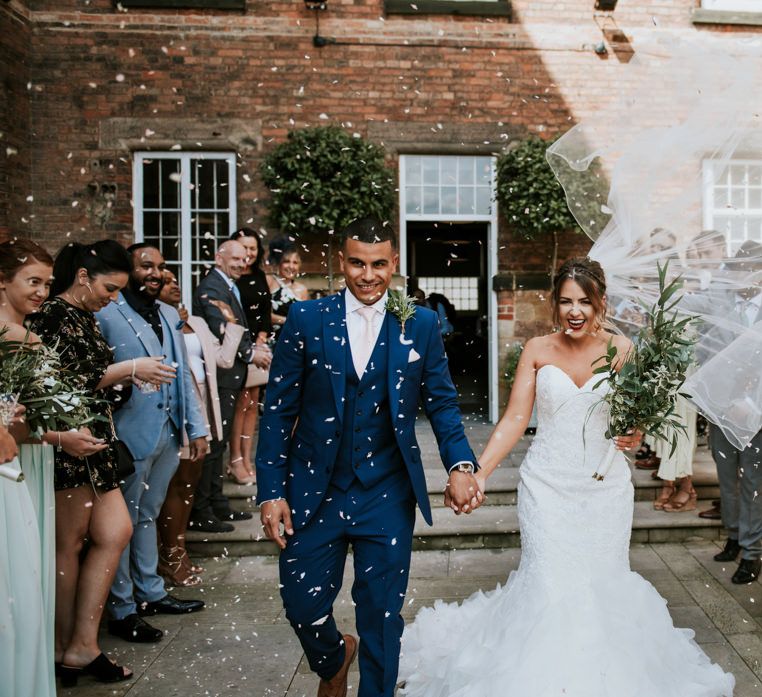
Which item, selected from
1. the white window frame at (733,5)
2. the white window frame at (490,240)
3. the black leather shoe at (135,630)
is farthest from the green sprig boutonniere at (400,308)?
the white window frame at (733,5)

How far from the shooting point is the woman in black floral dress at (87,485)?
143 inches

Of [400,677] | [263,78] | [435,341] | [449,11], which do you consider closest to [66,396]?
[435,341]

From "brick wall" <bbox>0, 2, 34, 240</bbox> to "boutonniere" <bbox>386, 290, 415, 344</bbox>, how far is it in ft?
21.5

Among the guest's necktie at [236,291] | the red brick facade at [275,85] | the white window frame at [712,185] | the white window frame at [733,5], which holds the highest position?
the white window frame at [733,5]

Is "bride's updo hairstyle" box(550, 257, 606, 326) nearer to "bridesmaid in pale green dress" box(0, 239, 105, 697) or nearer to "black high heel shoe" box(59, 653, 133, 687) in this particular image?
"bridesmaid in pale green dress" box(0, 239, 105, 697)

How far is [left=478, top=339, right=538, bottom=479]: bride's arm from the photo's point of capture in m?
3.55

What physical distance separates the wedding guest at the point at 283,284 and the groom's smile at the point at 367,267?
145 inches

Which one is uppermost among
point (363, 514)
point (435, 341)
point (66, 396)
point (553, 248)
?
point (553, 248)

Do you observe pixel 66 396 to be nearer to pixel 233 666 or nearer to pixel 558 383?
pixel 233 666

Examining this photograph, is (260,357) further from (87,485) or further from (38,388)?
(38,388)

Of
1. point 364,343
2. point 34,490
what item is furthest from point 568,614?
point 34,490

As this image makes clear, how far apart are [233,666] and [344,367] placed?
70.1 inches

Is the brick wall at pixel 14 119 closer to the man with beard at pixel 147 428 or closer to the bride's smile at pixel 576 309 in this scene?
the man with beard at pixel 147 428

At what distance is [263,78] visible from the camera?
914 centimetres
